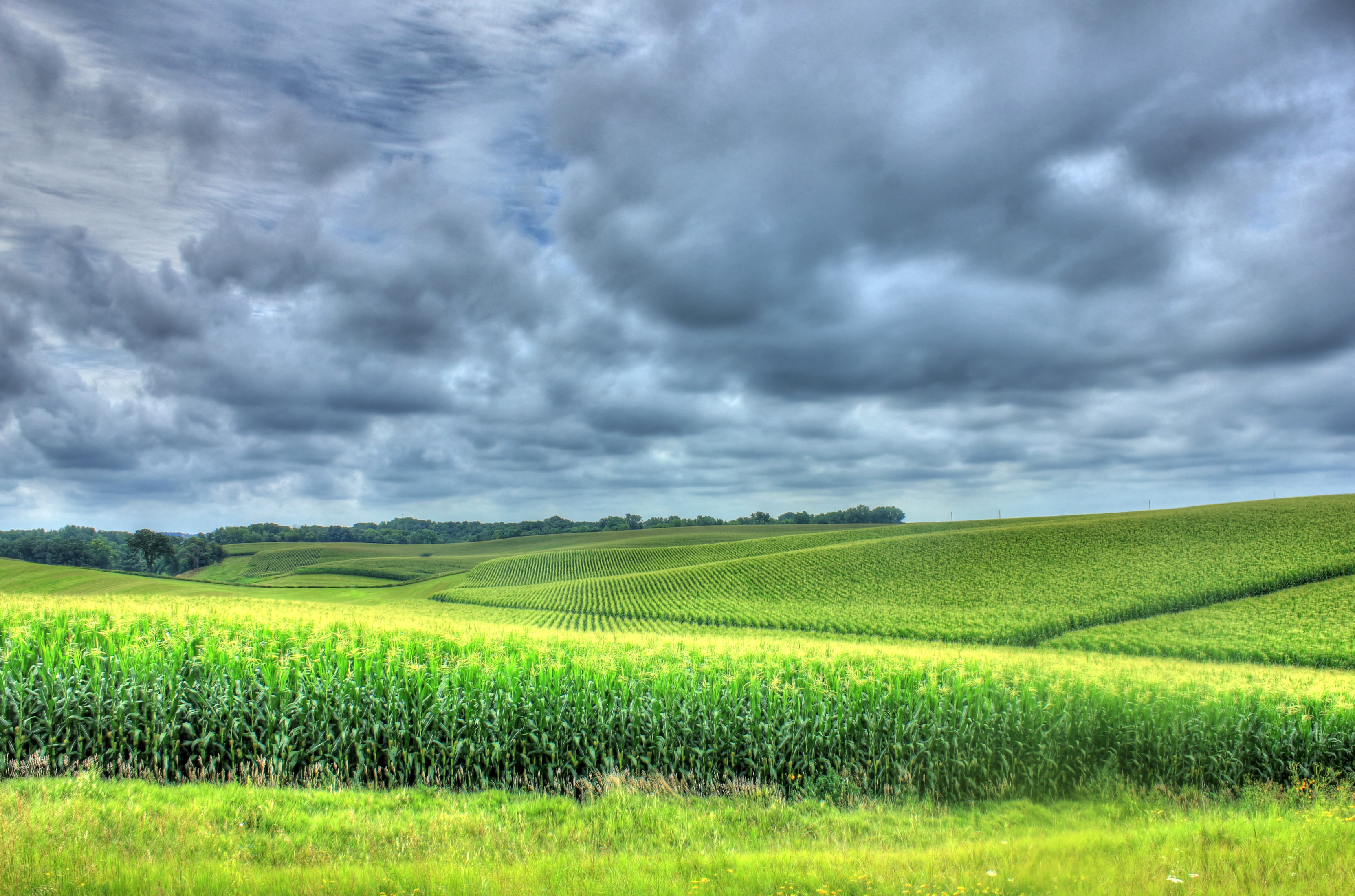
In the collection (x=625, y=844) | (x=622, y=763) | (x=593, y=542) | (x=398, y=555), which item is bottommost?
(x=398, y=555)

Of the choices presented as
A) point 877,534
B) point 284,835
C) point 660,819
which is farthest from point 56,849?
point 877,534

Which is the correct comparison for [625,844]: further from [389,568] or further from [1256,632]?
[389,568]

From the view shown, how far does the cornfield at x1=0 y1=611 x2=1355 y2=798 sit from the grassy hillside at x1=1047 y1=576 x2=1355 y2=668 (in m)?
25.6

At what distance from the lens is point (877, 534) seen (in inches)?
4547

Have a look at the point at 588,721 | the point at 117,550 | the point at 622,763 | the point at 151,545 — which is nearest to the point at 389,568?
the point at 151,545

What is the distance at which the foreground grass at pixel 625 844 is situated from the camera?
228 inches

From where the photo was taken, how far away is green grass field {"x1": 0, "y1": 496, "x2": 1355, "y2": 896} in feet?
20.4

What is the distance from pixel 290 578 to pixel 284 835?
14441cm

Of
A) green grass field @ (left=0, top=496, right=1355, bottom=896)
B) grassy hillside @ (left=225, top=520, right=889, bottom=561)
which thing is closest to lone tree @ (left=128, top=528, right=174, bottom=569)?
grassy hillside @ (left=225, top=520, right=889, bottom=561)

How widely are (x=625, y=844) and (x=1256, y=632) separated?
43.7 metres

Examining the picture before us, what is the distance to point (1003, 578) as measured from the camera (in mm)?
59594

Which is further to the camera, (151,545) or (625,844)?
(151,545)

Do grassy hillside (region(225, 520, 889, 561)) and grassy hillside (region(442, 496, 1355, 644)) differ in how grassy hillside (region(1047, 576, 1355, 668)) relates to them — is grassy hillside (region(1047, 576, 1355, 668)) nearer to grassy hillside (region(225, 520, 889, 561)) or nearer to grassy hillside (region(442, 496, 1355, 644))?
grassy hillside (region(442, 496, 1355, 644))

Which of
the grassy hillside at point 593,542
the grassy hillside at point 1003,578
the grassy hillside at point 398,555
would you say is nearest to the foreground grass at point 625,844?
the grassy hillside at point 1003,578
